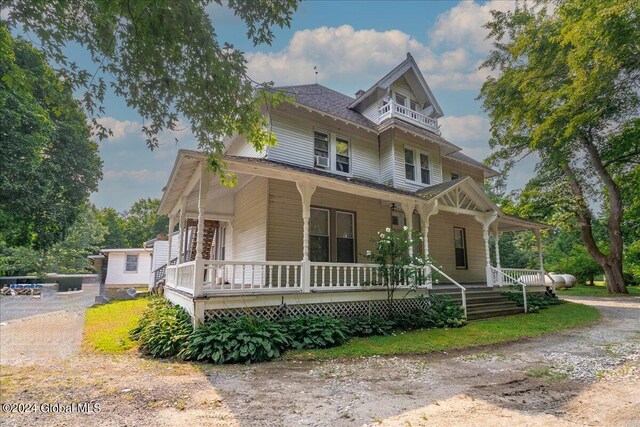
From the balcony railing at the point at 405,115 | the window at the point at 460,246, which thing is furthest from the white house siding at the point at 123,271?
the window at the point at 460,246

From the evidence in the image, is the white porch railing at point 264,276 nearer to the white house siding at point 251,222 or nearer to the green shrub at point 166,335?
the white house siding at point 251,222

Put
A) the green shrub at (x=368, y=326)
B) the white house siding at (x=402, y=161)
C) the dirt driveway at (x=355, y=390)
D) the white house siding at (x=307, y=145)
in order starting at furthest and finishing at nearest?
1. the white house siding at (x=402, y=161)
2. the white house siding at (x=307, y=145)
3. the green shrub at (x=368, y=326)
4. the dirt driveway at (x=355, y=390)

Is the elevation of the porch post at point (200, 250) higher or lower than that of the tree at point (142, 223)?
lower

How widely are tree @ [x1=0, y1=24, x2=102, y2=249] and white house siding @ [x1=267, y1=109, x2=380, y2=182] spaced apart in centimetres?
774

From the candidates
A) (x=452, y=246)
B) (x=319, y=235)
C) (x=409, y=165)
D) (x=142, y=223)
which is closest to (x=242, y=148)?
(x=319, y=235)

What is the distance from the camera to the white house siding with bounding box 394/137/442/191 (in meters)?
12.8

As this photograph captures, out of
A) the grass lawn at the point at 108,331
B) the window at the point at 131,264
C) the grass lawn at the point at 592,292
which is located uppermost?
the window at the point at 131,264

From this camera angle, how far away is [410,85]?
14914mm

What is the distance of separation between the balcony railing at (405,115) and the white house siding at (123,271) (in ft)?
74.3

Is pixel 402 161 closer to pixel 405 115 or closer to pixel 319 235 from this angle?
pixel 405 115

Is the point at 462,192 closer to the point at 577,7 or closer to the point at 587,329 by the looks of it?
the point at 587,329

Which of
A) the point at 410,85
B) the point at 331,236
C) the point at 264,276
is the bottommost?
the point at 264,276

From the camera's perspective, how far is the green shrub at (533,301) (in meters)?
12.2

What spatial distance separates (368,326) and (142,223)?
5757 centimetres
